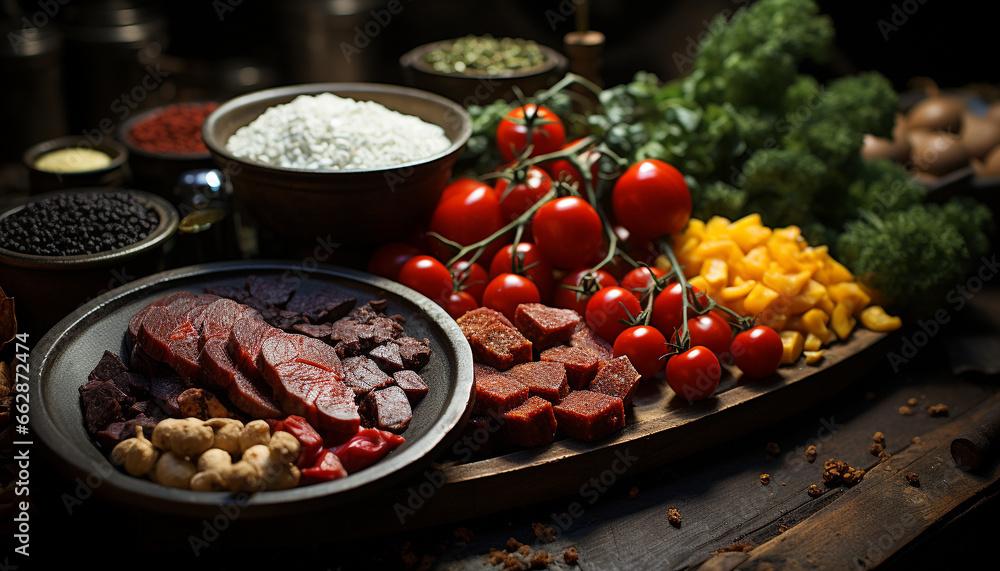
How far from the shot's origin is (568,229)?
2.30 meters

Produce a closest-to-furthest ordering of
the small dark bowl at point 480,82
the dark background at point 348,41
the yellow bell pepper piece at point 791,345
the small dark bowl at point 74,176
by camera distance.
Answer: the yellow bell pepper piece at point 791,345 < the small dark bowl at point 74,176 < the small dark bowl at point 480,82 < the dark background at point 348,41

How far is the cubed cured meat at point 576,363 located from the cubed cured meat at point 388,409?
1.60 ft

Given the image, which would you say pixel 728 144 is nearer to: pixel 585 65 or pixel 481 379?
pixel 585 65

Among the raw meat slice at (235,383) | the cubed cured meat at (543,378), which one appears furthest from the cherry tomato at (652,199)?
the raw meat slice at (235,383)

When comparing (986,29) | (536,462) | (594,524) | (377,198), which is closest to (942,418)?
(594,524)

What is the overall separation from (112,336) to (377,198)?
2.91 ft

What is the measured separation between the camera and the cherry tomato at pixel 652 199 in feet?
7.80

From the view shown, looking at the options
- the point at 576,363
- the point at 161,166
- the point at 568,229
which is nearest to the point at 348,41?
the point at 161,166

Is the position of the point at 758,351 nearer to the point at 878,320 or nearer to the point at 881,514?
the point at 881,514

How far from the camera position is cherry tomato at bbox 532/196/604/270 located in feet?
7.54

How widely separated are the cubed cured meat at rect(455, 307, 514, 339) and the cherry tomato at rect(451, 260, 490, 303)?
19 cm

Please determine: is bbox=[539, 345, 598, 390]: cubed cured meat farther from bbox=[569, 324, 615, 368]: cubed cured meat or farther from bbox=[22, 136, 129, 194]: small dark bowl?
bbox=[22, 136, 129, 194]: small dark bowl

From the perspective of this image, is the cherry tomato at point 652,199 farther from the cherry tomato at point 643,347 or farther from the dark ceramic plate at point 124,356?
the dark ceramic plate at point 124,356

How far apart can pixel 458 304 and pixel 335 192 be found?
54 cm
